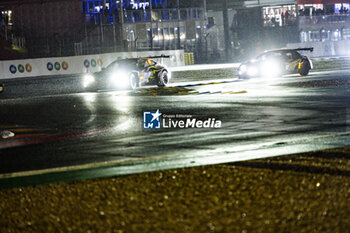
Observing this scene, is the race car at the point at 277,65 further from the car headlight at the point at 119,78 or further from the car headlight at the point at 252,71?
the car headlight at the point at 119,78

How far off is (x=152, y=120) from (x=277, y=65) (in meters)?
13.4

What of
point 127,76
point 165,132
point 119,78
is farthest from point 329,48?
point 165,132

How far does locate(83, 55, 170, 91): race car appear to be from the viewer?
877 inches

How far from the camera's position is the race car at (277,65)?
24.6 m

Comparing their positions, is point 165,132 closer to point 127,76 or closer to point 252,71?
point 127,76

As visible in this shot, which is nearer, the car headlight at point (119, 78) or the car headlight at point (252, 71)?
the car headlight at point (119, 78)

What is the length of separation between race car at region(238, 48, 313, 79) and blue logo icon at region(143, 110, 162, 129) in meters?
12.0

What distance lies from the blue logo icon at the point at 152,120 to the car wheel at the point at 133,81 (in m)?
8.71

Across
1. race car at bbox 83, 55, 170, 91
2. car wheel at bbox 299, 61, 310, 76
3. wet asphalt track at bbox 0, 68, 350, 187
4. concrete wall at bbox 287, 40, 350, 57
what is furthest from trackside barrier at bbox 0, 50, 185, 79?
concrete wall at bbox 287, 40, 350, 57

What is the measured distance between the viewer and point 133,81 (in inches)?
885

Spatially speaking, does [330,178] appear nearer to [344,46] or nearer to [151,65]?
[151,65]

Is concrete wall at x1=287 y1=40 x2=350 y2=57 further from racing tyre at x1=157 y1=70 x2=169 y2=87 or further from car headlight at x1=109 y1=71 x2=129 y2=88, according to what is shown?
car headlight at x1=109 y1=71 x2=129 y2=88

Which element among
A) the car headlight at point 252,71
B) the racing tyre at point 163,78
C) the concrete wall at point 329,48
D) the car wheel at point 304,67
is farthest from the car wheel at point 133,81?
the concrete wall at point 329,48

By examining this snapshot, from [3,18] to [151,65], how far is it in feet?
113
